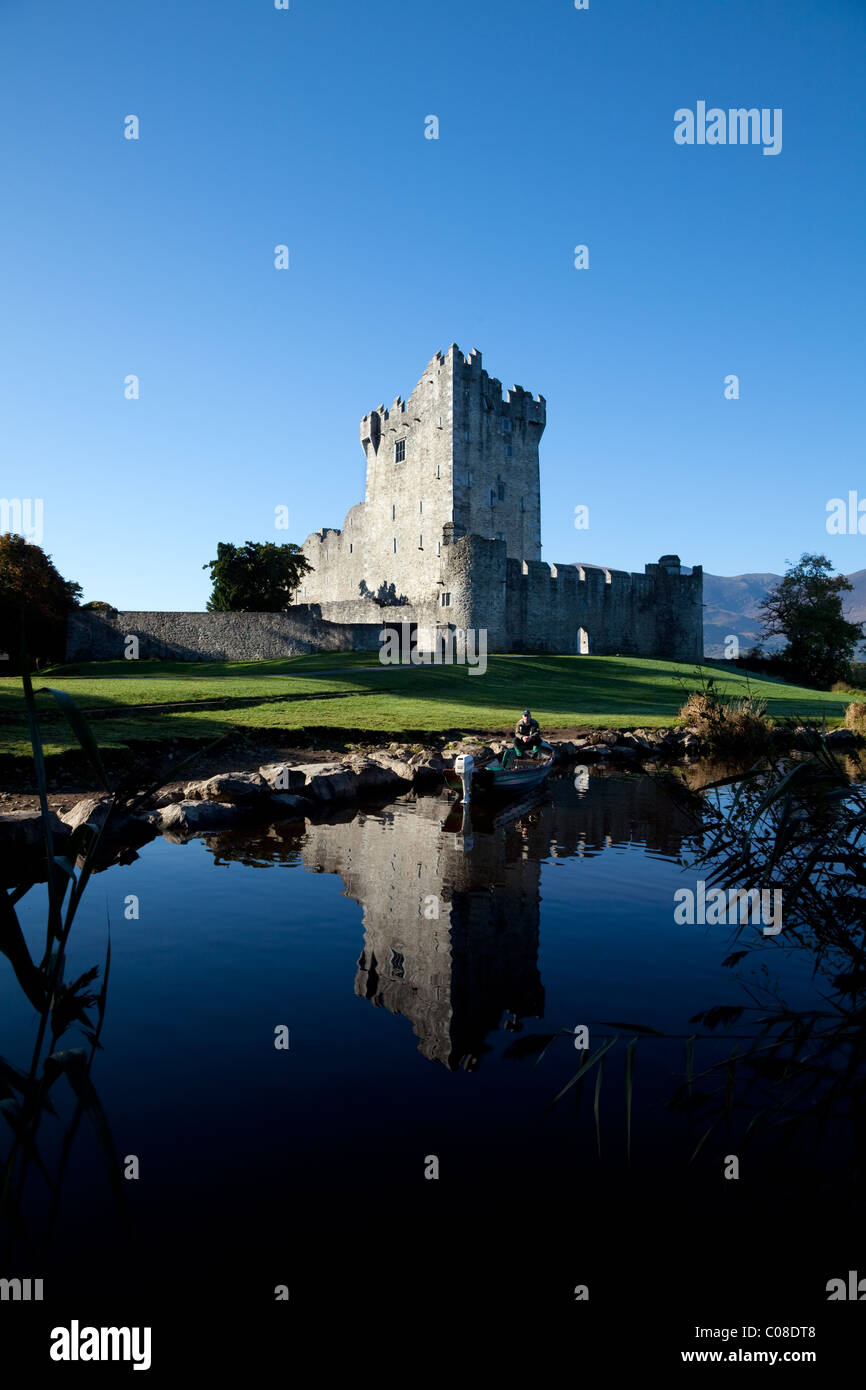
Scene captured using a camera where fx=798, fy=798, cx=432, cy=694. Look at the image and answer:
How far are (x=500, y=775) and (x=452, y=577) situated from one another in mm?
33515

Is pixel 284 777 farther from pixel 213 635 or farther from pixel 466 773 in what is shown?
pixel 213 635

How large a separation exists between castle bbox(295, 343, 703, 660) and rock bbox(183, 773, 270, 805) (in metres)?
35.4

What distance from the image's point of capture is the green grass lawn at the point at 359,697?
20.5 m

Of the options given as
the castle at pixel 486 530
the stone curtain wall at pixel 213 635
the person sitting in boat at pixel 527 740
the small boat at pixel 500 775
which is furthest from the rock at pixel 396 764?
the castle at pixel 486 530

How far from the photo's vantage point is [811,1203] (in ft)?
14.4

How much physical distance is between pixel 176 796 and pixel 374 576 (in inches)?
2012

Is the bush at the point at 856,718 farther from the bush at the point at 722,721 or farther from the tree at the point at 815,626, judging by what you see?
the tree at the point at 815,626

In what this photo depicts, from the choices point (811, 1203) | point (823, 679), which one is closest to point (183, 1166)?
point (811, 1203)

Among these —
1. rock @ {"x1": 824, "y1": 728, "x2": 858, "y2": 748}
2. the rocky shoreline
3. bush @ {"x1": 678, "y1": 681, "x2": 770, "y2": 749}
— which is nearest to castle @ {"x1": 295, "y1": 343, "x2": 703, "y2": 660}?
bush @ {"x1": 678, "y1": 681, "x2": 770, "y2": 749}

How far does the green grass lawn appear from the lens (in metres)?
20.5

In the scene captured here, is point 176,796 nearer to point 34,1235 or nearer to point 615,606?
point 34,1235

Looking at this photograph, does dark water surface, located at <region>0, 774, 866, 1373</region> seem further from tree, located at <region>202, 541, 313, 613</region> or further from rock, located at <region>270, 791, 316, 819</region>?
tree, located at <region>202, 541, 313, 613</region>

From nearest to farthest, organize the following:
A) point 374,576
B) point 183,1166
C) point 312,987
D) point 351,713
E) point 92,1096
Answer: point 92,1096 < point 183,1166 < point 312,987 < point 351,713 < point 374,576

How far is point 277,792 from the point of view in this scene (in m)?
15.2
